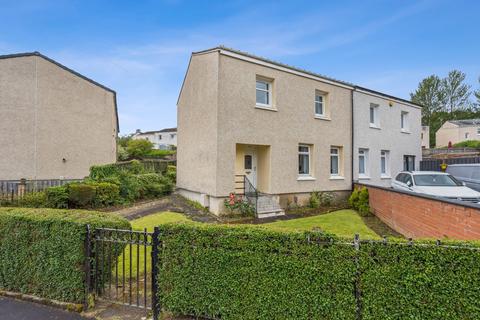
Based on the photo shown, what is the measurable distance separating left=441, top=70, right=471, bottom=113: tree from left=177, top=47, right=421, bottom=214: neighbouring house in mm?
44698

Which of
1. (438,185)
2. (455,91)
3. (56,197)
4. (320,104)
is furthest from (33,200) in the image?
(455,91)

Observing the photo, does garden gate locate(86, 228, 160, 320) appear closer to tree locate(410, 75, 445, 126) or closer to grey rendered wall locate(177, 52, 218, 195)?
grey rendered wall locate(177, 52, 218, 195)

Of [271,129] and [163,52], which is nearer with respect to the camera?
[271,129]

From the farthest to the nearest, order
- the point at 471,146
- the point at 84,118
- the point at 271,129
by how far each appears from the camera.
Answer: the point at 471,146, the point at 84,118, the point at 271,129

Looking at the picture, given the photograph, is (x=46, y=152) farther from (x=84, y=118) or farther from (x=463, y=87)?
(x=463, y=87)

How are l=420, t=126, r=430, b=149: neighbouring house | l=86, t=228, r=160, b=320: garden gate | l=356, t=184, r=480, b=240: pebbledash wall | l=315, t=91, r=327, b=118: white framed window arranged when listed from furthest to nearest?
l=420, t=126, r=430, b=149: neighbouring house, l=315, t=91, r=327, b=118: white framed window, l=356, t=184, r=480, b=240: pebbledash wall, l=86, t=228, r=160, b=320: garden gate

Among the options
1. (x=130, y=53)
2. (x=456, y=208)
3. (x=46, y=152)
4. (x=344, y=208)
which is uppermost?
(x=130, y=53)

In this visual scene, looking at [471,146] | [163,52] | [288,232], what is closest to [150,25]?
[163,52]

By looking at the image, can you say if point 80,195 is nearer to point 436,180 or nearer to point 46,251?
point 46,251

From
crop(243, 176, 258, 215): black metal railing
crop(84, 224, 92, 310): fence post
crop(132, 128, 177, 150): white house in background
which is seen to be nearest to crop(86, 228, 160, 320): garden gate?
crop(84, 224, 92, 310): fence post

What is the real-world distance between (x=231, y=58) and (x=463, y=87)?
183 feet

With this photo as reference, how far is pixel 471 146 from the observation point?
117ft

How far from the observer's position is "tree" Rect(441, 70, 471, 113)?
48.4 m

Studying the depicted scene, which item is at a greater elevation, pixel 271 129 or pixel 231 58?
pixel 231 58
